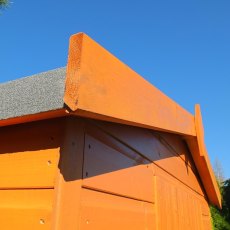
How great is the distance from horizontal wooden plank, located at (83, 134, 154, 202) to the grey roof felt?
0.29m

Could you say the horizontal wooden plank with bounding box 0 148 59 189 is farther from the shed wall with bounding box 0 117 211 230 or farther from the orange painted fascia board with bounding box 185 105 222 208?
the orange painted fascia board with bounding box 185 105 222 208

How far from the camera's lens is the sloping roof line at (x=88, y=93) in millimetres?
1062

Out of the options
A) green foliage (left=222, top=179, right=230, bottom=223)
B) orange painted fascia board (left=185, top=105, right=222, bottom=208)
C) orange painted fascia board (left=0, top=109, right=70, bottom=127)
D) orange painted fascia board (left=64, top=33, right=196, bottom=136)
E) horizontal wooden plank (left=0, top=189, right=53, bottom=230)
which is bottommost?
horizontal wooden plank (left=0, top=189, right=53, bottom=230)

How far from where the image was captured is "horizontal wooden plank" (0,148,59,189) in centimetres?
126

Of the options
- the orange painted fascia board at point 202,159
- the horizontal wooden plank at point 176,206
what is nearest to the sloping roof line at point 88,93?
the horizontal wooden plank at point 176,206

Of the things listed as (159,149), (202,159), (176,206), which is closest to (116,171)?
(159,149)

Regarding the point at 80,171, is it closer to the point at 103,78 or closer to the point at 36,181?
the point at 36,181

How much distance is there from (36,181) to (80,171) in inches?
7.4

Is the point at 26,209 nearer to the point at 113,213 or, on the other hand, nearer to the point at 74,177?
the point at 74,177

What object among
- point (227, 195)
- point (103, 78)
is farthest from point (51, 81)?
point (227, 195)

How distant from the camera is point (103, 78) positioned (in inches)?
47.2

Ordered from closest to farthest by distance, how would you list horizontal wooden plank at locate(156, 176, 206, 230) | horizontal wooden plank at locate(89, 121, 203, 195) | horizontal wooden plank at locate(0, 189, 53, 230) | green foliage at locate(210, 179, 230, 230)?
horizontal wooden plank at locate(0, 189, 53, 230) < horizontal wooden plank at locate(89, 121, 203, 195) < horizontal wooden plank at locate(156, 176, 206, 230) < green foliage at locate(210, 179, 230, 230)

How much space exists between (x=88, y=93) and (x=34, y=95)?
358 millimetres

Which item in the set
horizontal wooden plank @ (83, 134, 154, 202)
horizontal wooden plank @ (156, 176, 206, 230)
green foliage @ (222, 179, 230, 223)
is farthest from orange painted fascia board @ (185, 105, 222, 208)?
green foliage @ (222, 179, 230, 223)
